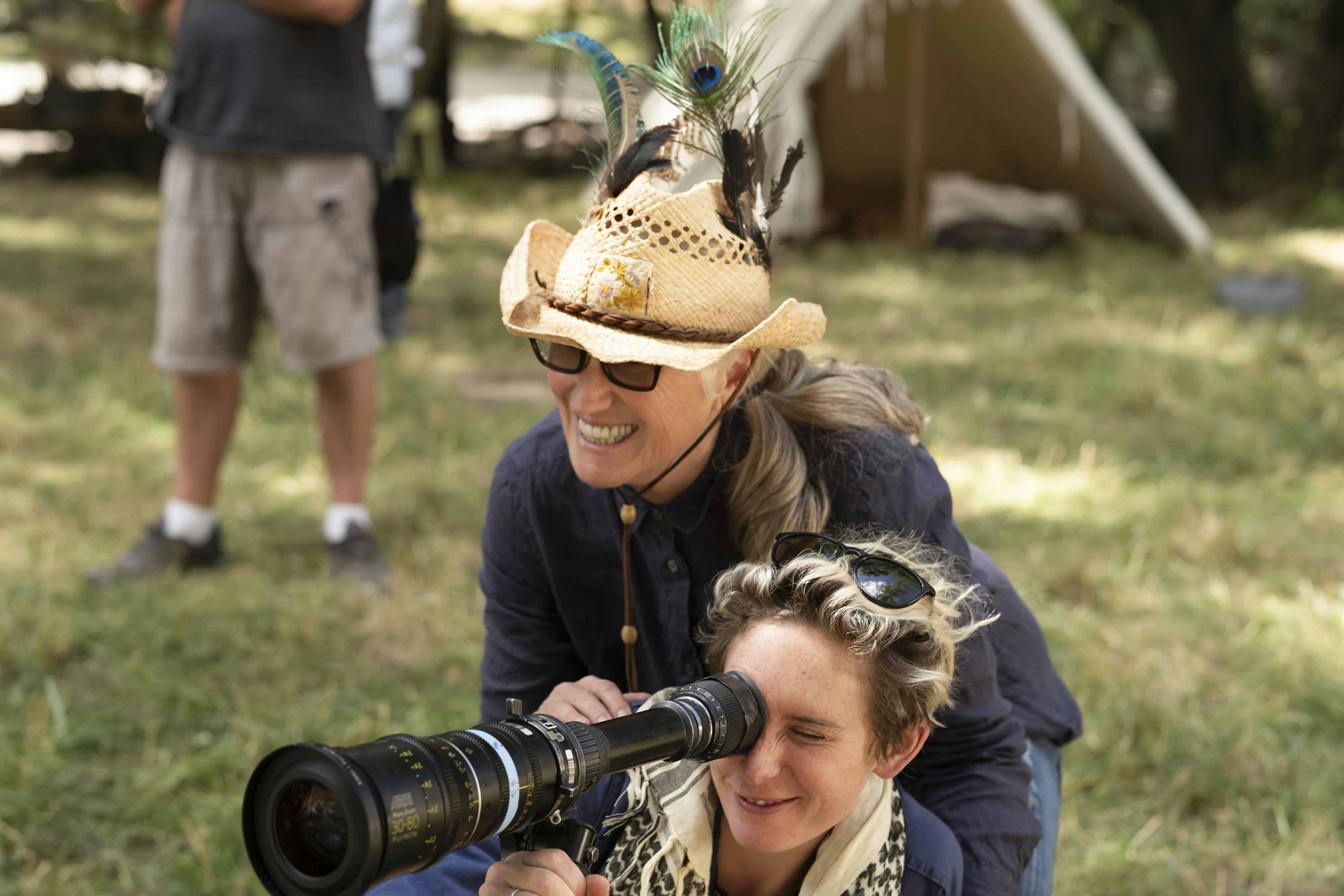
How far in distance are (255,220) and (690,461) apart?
6.60 feet

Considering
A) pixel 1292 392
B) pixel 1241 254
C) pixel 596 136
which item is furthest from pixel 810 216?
pixel 596 136

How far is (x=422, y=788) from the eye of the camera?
46.5 inches

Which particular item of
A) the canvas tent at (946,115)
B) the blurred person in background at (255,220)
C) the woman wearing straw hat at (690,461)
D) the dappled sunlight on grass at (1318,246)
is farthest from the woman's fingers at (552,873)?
the dappled sunlight on grass at (1318,246)

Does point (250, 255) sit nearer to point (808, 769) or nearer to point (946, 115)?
point (808, 769)

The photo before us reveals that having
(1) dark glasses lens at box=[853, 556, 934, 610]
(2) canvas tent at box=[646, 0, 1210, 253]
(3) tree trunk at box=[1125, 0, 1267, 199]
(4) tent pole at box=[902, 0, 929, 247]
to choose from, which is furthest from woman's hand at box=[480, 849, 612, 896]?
(3) tree trunk at box=[1125, 0, 1267, 199]

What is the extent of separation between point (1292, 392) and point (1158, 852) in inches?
126

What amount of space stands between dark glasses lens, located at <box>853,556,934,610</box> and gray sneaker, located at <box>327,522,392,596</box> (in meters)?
2.30

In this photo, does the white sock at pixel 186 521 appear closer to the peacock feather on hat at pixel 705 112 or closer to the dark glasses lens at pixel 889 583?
the peacock feather on hat at pixel 705 112

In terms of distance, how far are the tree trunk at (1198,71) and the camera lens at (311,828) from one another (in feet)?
34.4

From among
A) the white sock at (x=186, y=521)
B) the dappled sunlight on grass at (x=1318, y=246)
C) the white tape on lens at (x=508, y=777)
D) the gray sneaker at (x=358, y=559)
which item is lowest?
the dappled sunlight on grass at (x=1318, y=246)

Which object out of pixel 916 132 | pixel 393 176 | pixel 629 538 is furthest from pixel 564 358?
pixel 916 132

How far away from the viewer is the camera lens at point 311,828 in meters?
1.18

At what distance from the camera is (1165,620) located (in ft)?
11.2

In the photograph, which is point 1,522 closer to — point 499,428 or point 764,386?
point 499,428
